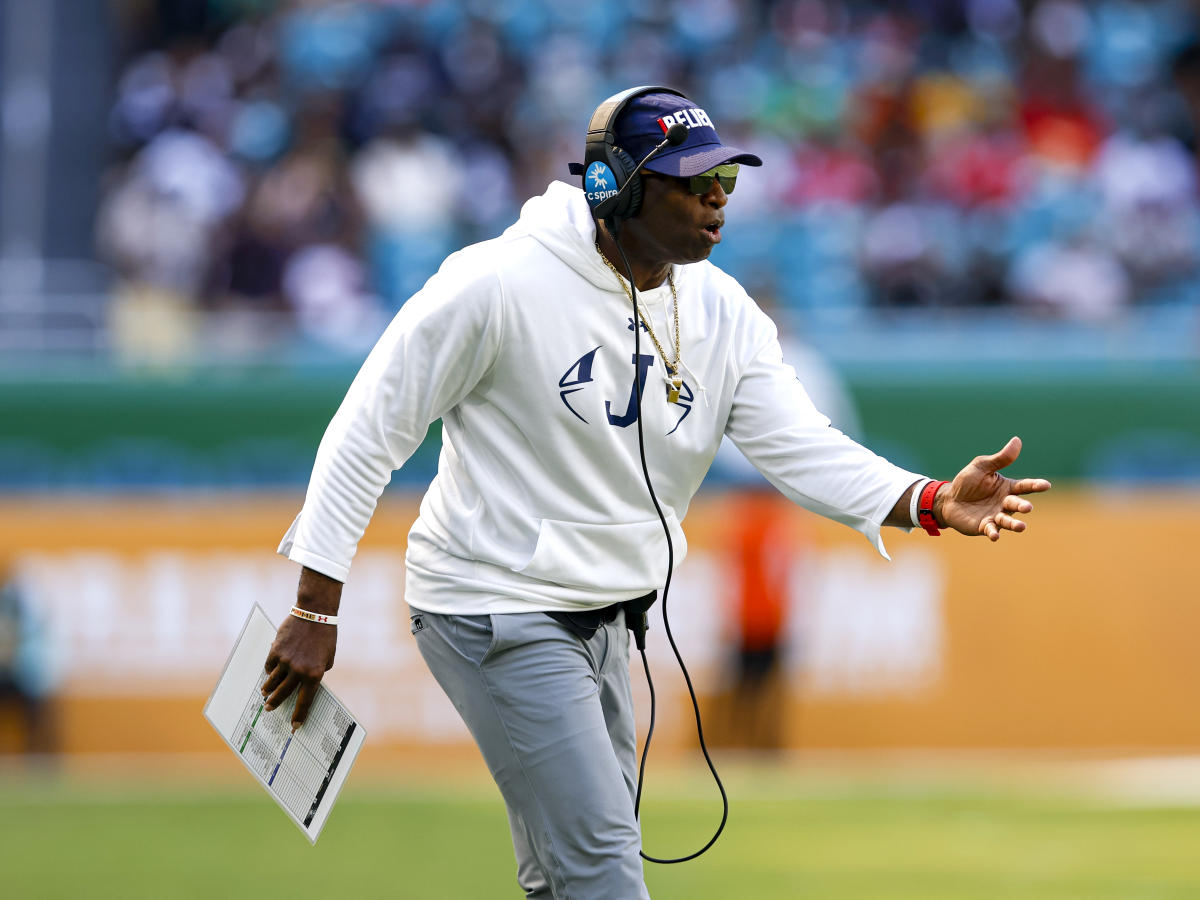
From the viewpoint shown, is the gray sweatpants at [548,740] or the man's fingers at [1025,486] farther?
the man's fingers at [1025,486]

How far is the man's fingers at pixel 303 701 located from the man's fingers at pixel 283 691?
0.06 feet

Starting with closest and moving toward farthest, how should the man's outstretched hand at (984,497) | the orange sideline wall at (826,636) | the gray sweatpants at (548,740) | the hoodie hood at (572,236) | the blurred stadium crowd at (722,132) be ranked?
the gray sweatpants at (548,740) < the man's outstretched hand at (984,497) < the hoodie hood at (572,236) < the orange sideline wall at (826,636) < the blurred stadium crowd at (722,132)

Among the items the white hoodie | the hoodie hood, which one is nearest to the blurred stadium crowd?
the white hoodie

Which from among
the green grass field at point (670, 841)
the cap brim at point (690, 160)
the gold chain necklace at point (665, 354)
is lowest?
the green grass field at point (670, 841)

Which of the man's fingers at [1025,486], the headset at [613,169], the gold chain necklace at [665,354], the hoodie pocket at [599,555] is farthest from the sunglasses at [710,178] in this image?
the man's fingers at [1025,486]

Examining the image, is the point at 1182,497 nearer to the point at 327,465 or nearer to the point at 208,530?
the point at 208,530

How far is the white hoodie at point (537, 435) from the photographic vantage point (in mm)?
3703

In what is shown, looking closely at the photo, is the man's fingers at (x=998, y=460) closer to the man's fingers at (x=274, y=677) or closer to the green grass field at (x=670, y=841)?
the man's fingers at (x=274, y=677)

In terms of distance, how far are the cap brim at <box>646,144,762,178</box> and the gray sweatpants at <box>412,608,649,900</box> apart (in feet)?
3.30

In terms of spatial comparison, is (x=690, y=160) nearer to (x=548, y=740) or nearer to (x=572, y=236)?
(x=572, y=236)

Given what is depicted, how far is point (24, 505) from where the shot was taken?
405 inches

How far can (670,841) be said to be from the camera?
7.89m

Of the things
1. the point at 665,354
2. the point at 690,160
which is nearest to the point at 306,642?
the point at 665,354

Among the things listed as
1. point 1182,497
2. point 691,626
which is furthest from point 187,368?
point 1182,497
